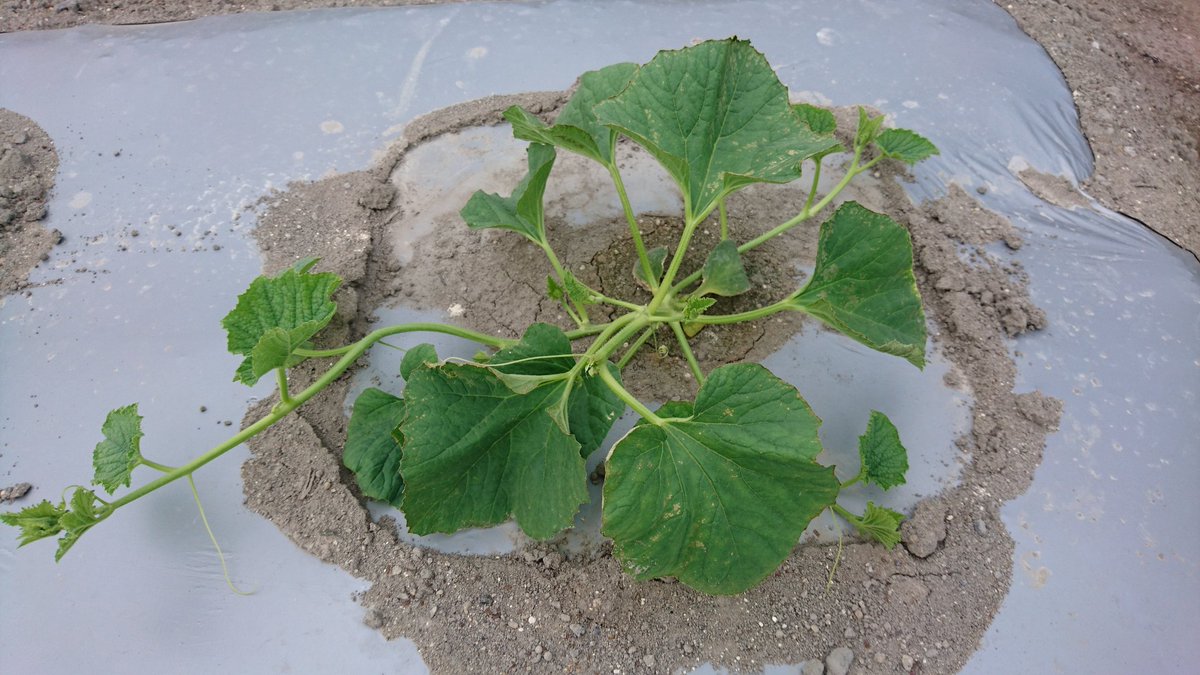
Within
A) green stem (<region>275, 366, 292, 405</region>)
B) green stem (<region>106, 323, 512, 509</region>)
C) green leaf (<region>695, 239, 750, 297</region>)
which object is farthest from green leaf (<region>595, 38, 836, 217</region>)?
green stem (<region>275, 366, 292, 405</region>)

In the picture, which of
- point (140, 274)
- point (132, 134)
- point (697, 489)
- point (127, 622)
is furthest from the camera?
point (132, 134)

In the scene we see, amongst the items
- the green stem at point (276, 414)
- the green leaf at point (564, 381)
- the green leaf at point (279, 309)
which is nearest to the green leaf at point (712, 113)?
the green leaf at point (564, 381)

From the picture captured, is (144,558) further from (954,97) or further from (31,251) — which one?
(954,97)

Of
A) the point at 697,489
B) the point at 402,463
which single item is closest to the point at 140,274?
the point at 402,463

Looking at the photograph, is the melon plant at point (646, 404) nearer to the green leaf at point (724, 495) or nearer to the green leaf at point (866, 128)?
the green leaf at point (724, 495)

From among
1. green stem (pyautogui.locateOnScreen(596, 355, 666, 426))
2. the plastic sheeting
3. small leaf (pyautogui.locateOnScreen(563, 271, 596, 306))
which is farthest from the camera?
small leaf (pyautogui.locateOnScreen(563, 271, 596, 306))

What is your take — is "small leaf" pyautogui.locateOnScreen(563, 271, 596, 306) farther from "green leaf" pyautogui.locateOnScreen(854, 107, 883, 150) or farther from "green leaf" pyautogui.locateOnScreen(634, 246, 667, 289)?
"green leaf" pyautogui.locateOnScreen(854, 107, 883, 150)

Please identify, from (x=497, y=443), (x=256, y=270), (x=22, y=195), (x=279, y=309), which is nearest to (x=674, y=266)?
(x=497, y=443)
